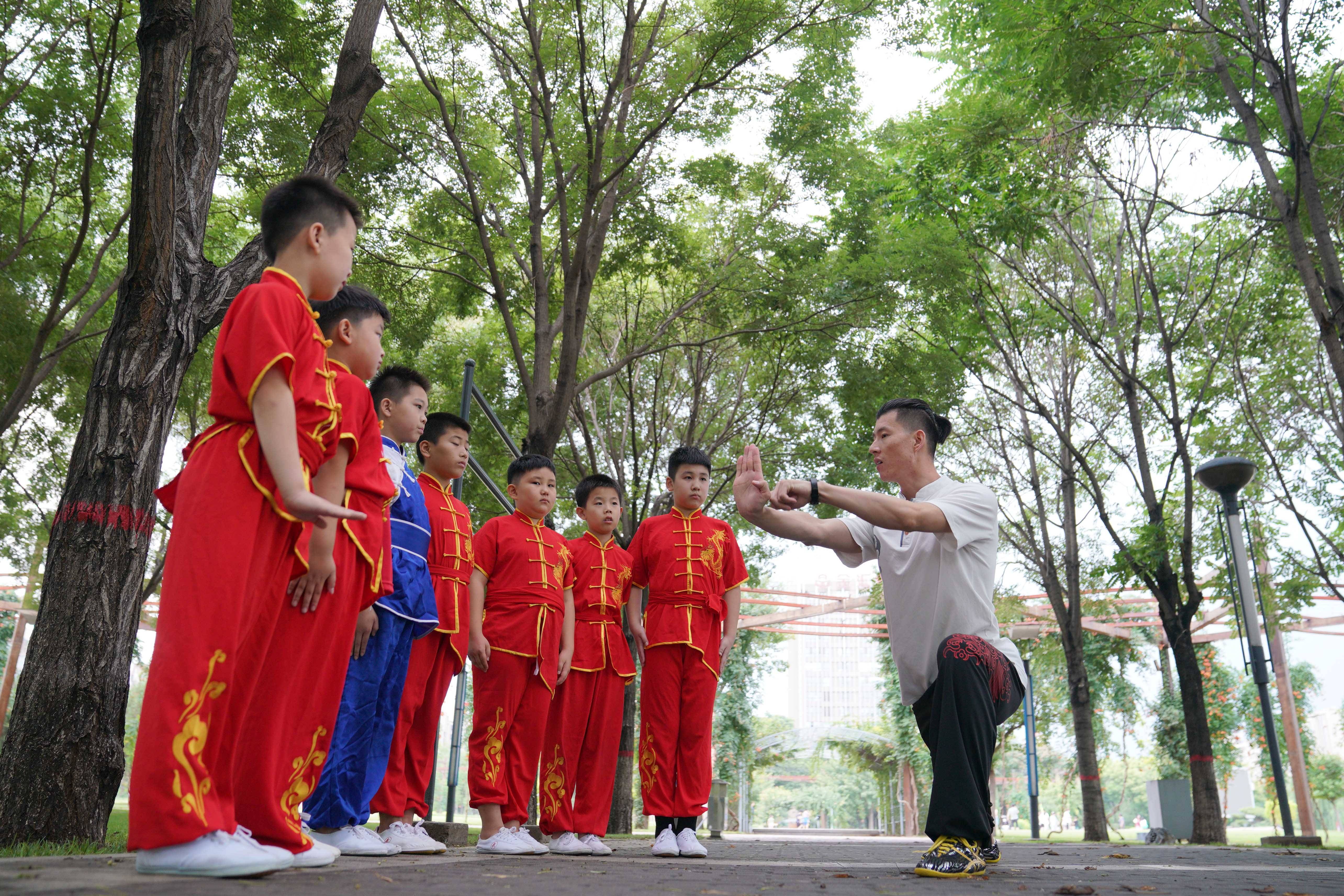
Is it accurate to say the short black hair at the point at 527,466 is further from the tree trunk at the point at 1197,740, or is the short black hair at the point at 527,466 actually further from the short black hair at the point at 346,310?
the tree trunk at the point at 1197,740

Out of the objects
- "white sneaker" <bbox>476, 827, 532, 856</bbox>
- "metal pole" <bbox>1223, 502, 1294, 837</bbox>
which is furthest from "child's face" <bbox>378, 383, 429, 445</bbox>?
"metal pole" <bbox>1223, 502, 1294, 837</bbox>

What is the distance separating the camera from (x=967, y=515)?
374cm

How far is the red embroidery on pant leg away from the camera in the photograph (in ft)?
11.8

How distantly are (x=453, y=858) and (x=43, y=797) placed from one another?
1730mm

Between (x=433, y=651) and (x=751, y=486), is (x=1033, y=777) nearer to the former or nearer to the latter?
(x=433, y=651)

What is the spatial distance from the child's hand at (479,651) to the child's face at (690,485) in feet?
4.78

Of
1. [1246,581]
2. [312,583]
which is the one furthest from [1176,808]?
[312,583]

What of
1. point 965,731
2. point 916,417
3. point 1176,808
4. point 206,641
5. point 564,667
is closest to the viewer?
point 206,641

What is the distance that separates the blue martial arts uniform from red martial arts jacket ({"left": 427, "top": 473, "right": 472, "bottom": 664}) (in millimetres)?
179

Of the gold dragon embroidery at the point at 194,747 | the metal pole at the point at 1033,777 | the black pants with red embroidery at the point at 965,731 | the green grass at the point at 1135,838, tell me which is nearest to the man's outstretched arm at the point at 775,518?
the black pants with red embroidery at the point at 965,731

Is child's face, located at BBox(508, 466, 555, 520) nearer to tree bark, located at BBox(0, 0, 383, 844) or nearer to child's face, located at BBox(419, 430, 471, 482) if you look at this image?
child's face, located at BBox(419, 430, 471, 482)

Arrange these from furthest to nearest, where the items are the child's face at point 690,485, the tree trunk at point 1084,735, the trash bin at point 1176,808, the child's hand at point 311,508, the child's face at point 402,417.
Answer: the trash bin at point 1176,808 → the tree trunk at point 1084,735 → the child's face at point 690,485 → the child's face at point 402,417 → the child's hand at point 311,508

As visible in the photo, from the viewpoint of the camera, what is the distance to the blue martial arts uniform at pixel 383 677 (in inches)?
145

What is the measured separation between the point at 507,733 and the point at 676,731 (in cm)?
97
